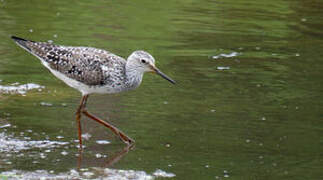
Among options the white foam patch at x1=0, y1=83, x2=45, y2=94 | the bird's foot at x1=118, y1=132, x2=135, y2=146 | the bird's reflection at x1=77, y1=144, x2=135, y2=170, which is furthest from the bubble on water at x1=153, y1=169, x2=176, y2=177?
the white foam patch at x1=0, y1=83, x2=45, y2=94

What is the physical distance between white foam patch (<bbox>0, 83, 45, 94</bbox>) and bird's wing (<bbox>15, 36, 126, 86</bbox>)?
136cm

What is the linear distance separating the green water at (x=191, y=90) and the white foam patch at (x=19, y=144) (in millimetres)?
117

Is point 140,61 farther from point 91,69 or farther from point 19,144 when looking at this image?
point 19,144

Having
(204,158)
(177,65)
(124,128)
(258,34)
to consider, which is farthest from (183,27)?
(204,158)

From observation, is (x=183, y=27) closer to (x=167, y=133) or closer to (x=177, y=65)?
(x=177, y=65)

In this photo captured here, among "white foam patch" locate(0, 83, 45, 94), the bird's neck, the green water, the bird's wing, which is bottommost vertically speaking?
the green water

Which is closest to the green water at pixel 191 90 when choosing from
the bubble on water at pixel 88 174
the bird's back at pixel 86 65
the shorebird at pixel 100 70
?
the bubble on water at pixel 88 174

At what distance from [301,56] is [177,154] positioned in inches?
195

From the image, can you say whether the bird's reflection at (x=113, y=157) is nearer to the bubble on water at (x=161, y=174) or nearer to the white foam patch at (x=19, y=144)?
the white foam patch at (x=19, y=144)

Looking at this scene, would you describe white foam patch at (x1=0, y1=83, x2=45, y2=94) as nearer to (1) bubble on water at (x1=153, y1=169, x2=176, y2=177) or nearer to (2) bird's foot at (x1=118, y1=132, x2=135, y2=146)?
(2) bird's foot at (x1=118, y1=132, x2=135, y2=146)

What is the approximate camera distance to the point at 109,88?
28.9 feet

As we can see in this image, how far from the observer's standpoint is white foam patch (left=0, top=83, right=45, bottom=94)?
34.1ft

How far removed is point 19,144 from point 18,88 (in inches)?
84.3

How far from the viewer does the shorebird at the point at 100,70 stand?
8.73 m
